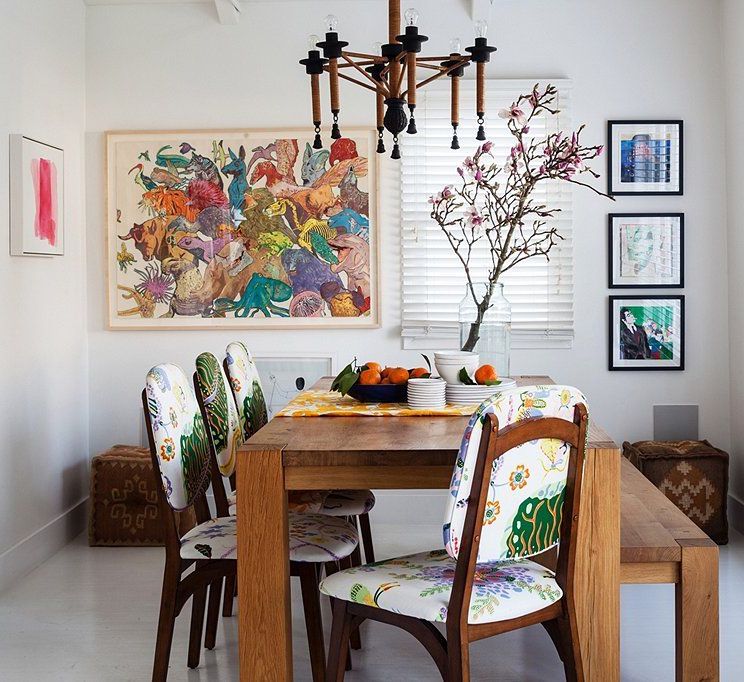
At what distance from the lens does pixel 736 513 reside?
14.3ft

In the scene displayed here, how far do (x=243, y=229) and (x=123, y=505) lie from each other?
1.49 metres

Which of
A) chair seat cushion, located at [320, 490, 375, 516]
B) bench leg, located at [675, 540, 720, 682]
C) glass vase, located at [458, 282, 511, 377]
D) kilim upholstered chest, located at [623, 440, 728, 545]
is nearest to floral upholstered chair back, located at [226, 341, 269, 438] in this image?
chair seat cushion, located at [320, 490, 375, 516]

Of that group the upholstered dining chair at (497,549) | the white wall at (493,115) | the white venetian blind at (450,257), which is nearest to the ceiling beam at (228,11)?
the white wall at (493,115)

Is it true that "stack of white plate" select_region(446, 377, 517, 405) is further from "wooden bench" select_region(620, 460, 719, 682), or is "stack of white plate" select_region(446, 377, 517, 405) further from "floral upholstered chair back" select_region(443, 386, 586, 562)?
"floral upholstered chair back" select_region(443, 386, 586, 562)

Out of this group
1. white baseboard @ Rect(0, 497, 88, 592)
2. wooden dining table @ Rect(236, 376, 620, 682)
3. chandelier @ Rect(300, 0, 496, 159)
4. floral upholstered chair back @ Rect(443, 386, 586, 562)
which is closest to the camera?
floral upholstered chair back @ Rect(443, 386, 586, 562)

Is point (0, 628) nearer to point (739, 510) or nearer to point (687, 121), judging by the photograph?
point (739, 510)

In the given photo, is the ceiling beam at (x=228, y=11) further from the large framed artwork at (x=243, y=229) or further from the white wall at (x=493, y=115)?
the large framed artwork at (x=243, y=229)

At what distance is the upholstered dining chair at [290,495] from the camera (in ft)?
10.2

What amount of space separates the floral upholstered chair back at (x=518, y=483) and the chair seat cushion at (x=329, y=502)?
1097mm

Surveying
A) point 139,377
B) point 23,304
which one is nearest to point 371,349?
point 139,377

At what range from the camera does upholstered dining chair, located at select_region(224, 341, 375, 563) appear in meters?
3.10

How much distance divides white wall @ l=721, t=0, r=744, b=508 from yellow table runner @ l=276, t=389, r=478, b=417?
2028mm

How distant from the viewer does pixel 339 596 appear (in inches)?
86.7

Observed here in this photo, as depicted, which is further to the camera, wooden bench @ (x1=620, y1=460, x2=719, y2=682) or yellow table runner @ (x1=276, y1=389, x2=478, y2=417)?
yellow table runner @ (x1=276, y1=389, x2=478, y2=417)
